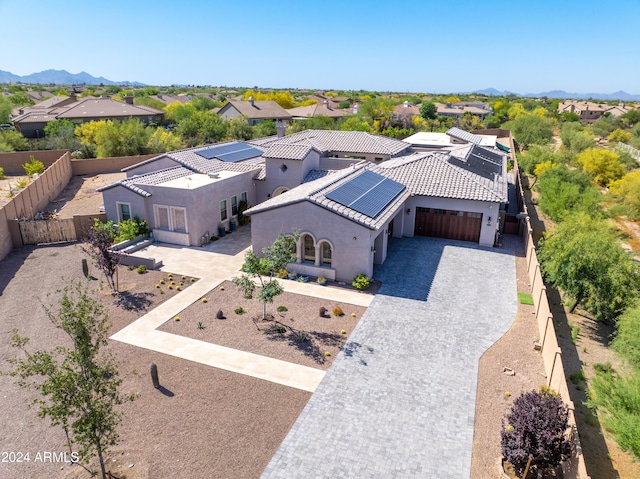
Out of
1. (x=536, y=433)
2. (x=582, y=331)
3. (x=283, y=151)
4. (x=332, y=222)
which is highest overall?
(x=283, y=151)

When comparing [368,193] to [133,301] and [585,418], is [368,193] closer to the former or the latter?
[133,301]

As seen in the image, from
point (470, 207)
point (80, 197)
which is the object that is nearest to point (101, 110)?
point (80, 197)

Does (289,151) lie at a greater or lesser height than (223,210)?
greater

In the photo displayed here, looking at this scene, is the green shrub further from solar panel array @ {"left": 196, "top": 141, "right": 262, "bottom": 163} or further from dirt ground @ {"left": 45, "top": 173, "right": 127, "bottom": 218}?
solar panel array @ {"left": 196, "top": 141, "right": 262, "bottom": 163}

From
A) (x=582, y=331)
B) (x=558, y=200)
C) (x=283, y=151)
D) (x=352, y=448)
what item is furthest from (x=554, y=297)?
(x=283, y=151)

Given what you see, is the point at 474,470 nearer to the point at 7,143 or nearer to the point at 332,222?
the point at 332,222

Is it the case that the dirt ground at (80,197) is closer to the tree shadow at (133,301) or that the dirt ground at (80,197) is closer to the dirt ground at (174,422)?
the tree shadow at (133,301)

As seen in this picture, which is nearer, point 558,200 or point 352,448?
point 352,448
